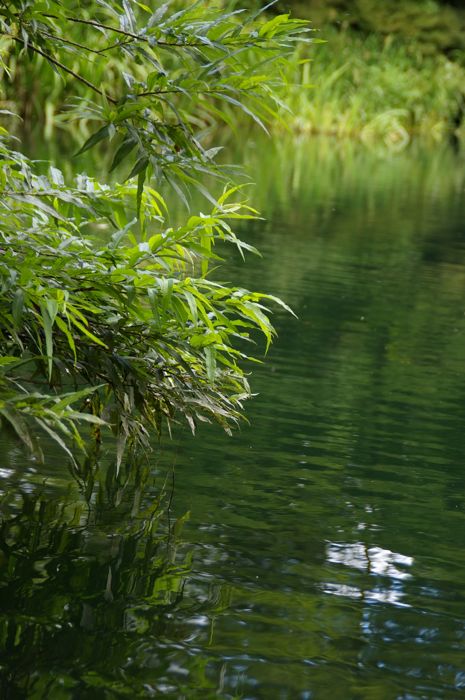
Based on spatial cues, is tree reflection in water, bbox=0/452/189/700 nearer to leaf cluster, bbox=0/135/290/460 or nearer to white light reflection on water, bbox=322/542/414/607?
leaf cluster, bbox=0/135/290/460

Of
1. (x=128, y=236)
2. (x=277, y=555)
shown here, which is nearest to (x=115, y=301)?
(x=128, y=236)

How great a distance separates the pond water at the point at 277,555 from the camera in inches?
103

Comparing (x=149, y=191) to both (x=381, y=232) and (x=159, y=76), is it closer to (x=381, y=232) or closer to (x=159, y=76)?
(x=159, y=76)

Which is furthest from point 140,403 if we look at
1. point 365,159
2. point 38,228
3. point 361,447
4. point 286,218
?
point 365,159

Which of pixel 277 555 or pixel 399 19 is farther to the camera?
pixel 399 19

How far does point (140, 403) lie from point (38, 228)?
57 centimetres

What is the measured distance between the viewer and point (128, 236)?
3352 millimetres

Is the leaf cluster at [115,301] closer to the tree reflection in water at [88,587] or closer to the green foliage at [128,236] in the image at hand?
the green foliage at [128,236]

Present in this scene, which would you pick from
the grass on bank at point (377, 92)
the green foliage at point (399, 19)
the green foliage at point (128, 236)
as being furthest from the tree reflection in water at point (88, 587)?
the green foliage at point (399, 19)

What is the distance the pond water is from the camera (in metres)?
2.62

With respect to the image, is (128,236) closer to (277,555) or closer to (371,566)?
(277,555)

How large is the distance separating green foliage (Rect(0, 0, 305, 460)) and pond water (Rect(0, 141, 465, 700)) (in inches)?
11.7

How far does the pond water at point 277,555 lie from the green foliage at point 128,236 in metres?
0.30

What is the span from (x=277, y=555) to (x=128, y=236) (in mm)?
944
